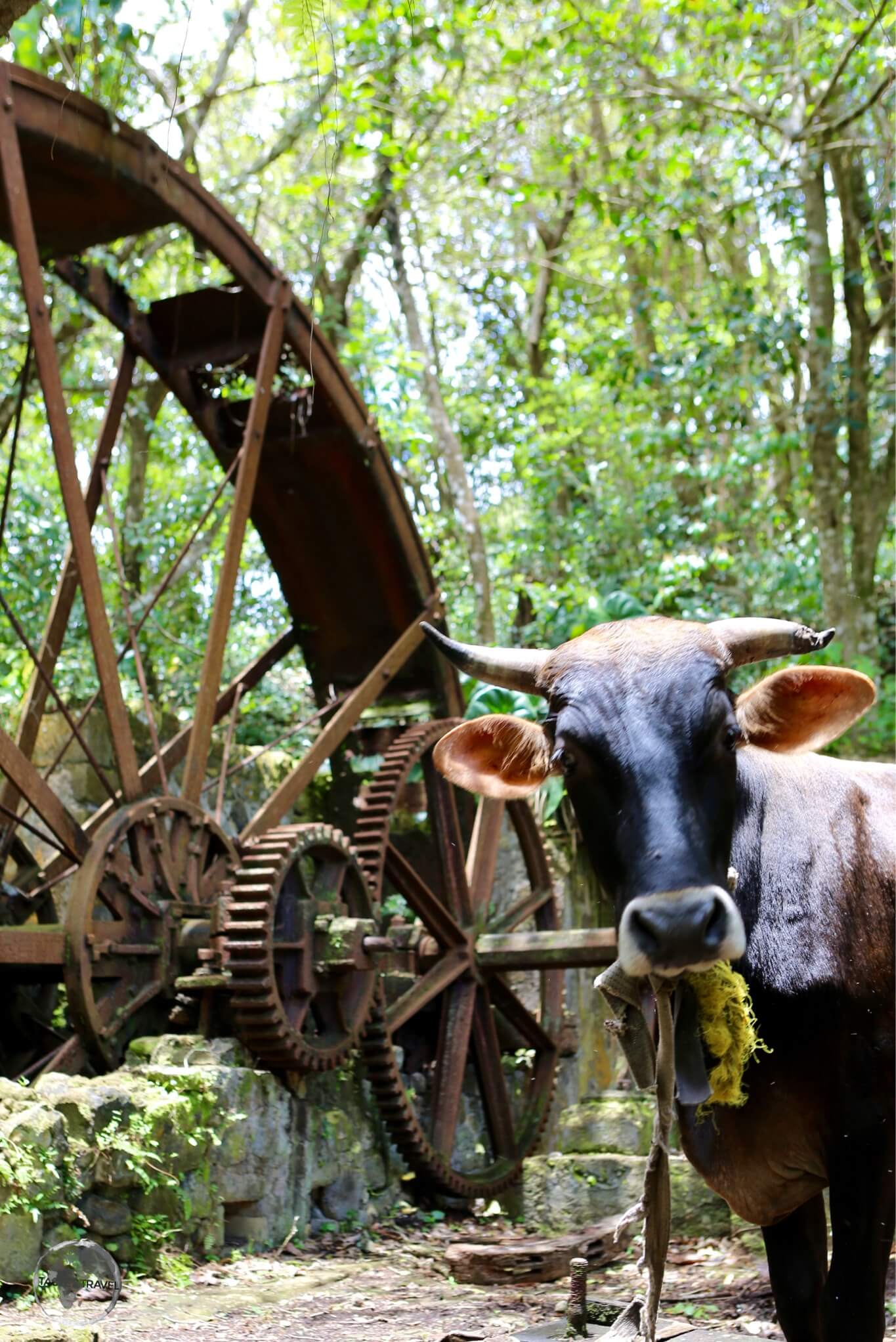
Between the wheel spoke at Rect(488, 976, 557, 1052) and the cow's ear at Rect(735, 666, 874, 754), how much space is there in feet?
18.6

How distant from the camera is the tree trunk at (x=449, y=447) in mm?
12383

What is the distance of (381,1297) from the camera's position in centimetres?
556

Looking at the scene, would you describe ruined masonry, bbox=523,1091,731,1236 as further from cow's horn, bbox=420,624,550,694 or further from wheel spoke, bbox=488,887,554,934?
cow's horn, bbox=420,624,550,694

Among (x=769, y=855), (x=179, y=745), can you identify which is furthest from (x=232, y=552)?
(x=769, y=855)

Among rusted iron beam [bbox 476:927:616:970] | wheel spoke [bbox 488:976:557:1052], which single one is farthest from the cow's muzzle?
wheel spoke [bbox 488:976:557:1052]

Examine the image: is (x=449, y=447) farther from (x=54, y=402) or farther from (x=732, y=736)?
(x=732, y=736)

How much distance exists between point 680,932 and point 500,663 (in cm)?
105

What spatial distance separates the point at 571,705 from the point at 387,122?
915cm

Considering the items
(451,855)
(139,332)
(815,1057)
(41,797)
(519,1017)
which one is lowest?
(519,1017)

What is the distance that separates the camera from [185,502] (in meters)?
12.4

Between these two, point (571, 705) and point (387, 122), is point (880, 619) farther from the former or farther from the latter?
point (571, 705)

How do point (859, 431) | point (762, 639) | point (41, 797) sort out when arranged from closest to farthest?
point (762, 639), point (41, 797), point (859, 431)

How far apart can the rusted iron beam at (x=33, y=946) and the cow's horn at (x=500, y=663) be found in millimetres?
3213

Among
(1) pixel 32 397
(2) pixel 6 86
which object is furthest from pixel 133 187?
(1) pixel 32 397
